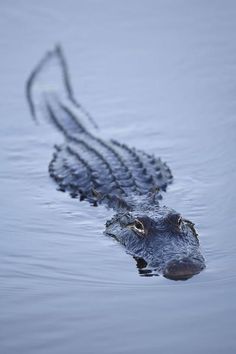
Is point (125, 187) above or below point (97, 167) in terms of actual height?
below

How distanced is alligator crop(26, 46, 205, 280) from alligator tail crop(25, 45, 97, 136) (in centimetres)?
2

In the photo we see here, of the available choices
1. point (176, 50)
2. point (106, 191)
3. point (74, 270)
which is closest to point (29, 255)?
point (74, 270)

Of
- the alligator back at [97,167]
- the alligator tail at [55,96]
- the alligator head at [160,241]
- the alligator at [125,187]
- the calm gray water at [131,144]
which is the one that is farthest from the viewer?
the alligator tail at [55,96]

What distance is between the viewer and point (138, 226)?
334 inches

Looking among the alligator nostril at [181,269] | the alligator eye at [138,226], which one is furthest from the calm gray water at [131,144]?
the alligator eye at [138,226]

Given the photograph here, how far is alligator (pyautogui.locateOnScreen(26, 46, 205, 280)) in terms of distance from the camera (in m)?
7.94

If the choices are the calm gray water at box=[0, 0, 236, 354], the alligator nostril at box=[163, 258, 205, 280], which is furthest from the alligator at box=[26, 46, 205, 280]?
the calm gray water at box=[0, 0, 236, 354]

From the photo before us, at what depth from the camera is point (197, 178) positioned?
1168 cm

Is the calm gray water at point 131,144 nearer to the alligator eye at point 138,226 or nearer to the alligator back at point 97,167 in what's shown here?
the alligator back at point 97,167

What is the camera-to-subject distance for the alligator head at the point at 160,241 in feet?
Result: 25.0

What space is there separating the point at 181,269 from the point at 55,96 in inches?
398

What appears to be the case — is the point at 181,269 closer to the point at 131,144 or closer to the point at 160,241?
the point at 160,241

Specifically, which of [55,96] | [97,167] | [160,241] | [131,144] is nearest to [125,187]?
[97,167]

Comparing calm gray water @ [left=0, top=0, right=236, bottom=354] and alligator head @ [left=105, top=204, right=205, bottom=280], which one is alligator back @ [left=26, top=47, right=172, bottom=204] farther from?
alligator head @ [left=105, top=204, right=205, bottom=280]
